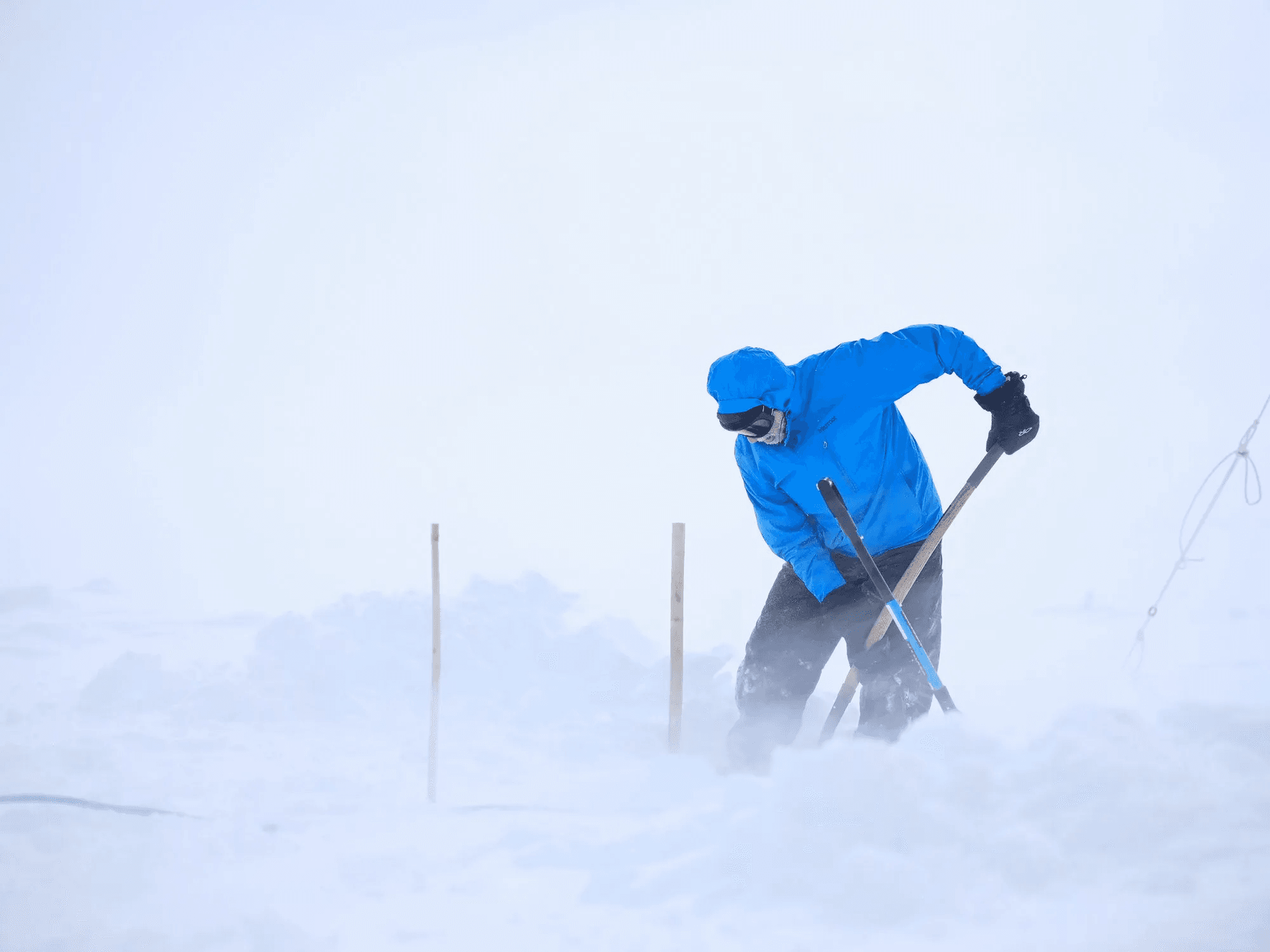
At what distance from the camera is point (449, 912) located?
216 cm

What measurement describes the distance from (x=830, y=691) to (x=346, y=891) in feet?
8.76

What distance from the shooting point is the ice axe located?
9.37 feet

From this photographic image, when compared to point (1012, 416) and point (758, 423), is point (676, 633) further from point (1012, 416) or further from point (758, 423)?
point (1012, 416)

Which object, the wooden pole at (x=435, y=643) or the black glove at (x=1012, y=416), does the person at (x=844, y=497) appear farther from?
the wooden pole at (x=435, y=643)

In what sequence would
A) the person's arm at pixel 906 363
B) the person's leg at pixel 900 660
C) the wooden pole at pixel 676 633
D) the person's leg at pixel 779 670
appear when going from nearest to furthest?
the person's arm at pixel 906 363, the person's leg at pixel 900 660, the person's leg at pixel 779 670, the wooden pole at pixel 676 633

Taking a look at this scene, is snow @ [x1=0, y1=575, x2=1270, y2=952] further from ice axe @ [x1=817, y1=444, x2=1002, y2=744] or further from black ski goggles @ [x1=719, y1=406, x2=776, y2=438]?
black ski goggles @ [x1=719, y1=406, x2=776, y2=438]

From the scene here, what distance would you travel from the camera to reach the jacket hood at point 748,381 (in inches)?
108

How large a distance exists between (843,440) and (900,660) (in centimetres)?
87

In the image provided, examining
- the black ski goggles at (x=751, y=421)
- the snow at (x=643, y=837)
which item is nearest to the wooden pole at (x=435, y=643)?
Answer: the snow at (x=643, y=837)


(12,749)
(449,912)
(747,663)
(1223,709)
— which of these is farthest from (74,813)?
(1223,709)

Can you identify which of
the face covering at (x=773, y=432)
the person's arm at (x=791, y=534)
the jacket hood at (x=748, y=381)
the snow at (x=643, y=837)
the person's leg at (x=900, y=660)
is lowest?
the snow at (x=643, y=837)

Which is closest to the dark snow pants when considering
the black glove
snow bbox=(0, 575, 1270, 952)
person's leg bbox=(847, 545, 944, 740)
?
person's leg bbox=(847, 545, 944, 740)

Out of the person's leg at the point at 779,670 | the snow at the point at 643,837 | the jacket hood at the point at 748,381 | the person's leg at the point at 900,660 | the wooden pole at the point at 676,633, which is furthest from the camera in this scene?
the wooden pole at the point at 676,633

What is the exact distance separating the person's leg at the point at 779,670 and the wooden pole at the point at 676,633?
314mm
